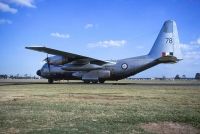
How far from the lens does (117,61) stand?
128 ft

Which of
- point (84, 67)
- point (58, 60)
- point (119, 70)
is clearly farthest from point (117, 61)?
point (58, 60)

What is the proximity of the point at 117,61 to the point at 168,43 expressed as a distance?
751 cm

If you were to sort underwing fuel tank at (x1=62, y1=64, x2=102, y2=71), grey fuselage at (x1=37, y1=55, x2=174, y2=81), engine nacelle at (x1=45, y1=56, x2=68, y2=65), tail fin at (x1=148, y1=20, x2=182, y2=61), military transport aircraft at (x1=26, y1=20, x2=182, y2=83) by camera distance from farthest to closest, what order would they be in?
underwing fuel tank at (x1=62, y1=64, x2=102, y2=71) → engine nacelle at (x1=45, y1=56, x2=68, y2=65) → grey fuselage at (x1=37, y1=55, x2=174, y2=81) → military transport aircraft at (x1=26, y1=20, x2=182, y2=83) → tail fin at (x1=148, y1=20, x2=182, y2=61)

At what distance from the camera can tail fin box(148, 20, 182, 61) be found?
3641 centimetres

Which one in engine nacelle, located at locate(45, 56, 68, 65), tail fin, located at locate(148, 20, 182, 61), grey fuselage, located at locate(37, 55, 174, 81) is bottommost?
grey fuselage, located at locate(37, 55, 174, 81)

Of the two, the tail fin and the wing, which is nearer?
the wing

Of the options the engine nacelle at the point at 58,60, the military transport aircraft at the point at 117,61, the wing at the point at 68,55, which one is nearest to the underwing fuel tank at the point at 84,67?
the military transport aircraft at the point at 117,61

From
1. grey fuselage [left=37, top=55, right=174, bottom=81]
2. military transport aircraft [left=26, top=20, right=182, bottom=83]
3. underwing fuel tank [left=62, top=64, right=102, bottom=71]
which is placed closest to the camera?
military transport aircraft [left=26, top=20, right=182, bottom=83]

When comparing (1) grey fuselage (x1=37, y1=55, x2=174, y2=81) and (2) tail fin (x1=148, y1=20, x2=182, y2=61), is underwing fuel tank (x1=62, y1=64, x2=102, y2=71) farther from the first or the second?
(2) tail fin (x1=148, y1=20, x2=182, y2=61)

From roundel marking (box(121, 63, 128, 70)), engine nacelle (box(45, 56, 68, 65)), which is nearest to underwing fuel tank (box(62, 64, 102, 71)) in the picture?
engine nacelle (box(45, 56, 68, 65))

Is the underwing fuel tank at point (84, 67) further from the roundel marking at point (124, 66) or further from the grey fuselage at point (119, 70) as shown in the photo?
the roundel marking at point (124, 66)

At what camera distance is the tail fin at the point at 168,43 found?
3641 centimetres

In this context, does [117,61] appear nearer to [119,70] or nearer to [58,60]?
[119,70]

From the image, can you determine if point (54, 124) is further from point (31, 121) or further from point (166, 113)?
point (166, 113)
